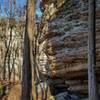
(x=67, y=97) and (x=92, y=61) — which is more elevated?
(x=92, y=61)

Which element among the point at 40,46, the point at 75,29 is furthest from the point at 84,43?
the point at 40,46

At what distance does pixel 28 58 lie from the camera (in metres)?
14.2

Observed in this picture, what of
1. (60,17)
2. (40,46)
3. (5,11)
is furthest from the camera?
(5,11)

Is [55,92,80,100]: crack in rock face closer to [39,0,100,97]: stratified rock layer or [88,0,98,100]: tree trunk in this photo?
[39,0,100,97]: stratified rock layer

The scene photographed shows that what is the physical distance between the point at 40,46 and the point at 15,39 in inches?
194

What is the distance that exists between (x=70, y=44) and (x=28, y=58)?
4080 mm

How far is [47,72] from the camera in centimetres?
2033

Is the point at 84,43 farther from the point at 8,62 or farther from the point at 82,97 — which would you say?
the point at 8,62

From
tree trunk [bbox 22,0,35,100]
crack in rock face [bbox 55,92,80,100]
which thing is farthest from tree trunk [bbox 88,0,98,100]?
crack in rock face [bbox 55,92,80,100]

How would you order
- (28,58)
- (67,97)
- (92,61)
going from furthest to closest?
(67,97) → (28,58) → (92,61)

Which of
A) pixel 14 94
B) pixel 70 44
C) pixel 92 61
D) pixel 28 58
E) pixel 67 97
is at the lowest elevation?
pixel 14 94

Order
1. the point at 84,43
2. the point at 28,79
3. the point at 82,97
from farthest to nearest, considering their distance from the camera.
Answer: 1. the point at 82,97
2. the point at 84,43
3. the point at 28,79

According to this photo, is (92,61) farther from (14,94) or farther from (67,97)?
(14,94)

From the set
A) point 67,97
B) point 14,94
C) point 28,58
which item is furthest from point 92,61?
point 14,94
